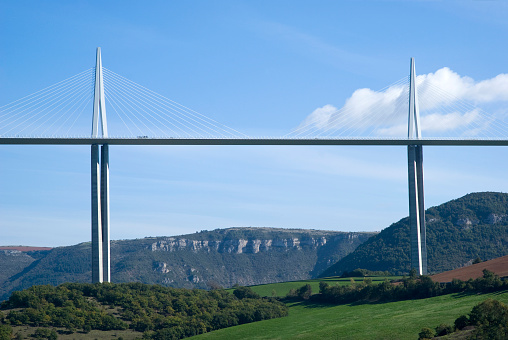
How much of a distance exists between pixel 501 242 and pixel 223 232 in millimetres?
96504

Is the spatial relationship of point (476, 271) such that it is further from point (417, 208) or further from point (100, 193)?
point (100, 193)

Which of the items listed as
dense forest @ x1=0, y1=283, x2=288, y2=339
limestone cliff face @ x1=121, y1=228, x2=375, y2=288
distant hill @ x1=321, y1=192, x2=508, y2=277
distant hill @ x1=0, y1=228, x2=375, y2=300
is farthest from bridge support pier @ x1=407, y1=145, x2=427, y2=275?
limestone cliff face @ x1=121, y1=228, x2=375, y2=288

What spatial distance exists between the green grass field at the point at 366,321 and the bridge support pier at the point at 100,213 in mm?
11109

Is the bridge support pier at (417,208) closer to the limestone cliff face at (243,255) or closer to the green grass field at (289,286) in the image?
the green grass field at (289,286)

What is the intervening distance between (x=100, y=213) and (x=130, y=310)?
8.69m

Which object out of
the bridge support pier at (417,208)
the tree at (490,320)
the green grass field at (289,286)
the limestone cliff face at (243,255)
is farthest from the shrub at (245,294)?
the limestone cliff face at (243,255)

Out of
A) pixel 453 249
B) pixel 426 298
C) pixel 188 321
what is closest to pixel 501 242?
pixel 453 249

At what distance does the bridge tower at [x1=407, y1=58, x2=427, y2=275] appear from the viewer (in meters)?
66.8

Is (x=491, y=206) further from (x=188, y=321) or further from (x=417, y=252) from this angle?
(x=188, y=321)

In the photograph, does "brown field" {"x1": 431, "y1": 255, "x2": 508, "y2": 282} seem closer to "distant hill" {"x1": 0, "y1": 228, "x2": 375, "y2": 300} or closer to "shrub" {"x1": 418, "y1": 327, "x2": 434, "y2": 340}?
"shrub" {"x1": 418, "y1": 327, "x2": 434, "y2": 340}

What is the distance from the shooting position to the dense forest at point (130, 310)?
57188mm

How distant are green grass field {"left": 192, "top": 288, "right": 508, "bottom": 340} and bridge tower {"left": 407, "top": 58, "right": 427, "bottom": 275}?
9270 millimetres

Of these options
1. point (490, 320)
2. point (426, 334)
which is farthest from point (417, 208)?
point (490, 320)

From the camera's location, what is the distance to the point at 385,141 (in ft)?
218
